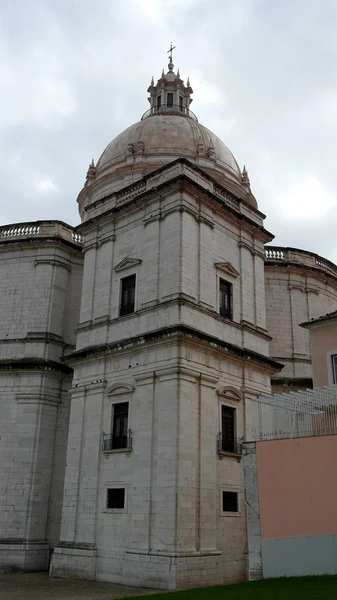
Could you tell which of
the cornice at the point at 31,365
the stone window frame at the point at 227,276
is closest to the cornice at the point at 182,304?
the stone window frame at the point at 227,276

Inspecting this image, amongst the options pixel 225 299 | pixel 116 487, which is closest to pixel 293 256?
pixel 225 299

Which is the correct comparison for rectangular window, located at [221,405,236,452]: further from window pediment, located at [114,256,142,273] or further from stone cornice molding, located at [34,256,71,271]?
stone cornice molding, located at [34,256,71,271]

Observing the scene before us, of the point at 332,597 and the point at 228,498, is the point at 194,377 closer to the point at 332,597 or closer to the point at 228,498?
the point at 228,498

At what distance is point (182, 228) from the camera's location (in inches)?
918

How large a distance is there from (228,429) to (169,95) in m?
29.6

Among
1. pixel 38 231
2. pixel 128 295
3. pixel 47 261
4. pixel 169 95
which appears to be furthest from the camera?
pixel 169 95

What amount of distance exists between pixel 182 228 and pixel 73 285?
923 cm

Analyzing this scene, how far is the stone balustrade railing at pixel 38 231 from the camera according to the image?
30.9 meters

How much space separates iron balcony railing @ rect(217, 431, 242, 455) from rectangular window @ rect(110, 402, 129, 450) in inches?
138

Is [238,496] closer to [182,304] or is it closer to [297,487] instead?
[297,487]

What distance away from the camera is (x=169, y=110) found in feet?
140

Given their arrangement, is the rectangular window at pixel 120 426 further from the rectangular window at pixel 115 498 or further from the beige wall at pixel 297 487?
the beige wall at pixel 297 487

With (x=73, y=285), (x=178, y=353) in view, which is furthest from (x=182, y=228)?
(x=73, y=285)

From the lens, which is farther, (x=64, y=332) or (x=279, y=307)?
(x=279, y=307)
